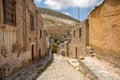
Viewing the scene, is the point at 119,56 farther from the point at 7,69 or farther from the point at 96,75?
the point at 7,69

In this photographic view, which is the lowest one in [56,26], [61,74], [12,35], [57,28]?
[61,74]

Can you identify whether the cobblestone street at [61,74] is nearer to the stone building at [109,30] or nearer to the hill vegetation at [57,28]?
the stone building at [109,30]

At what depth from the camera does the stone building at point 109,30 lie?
807 cm

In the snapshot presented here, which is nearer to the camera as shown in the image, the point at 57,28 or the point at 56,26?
the point at 57,28

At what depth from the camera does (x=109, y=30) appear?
29.8 feet

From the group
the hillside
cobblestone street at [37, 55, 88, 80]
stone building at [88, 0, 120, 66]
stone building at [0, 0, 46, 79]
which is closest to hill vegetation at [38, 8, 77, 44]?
the hillside

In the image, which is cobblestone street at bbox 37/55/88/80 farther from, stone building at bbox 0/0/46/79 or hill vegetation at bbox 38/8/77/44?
hill vegetation at bbox 38/8/77/44

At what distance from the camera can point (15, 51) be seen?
32.6 ft

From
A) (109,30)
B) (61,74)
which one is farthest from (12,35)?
(109,30)

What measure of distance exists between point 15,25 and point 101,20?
16.8ft

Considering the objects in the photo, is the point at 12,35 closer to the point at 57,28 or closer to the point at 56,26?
the point at 57,28

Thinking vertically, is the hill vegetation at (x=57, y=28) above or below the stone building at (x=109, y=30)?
above

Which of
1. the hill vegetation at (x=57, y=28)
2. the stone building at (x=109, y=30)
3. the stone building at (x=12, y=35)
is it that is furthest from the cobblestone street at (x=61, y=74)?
the hill vegetation at (x=57, y=28)

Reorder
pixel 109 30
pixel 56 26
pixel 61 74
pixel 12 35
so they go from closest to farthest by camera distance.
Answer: pixel 109 30 → pixel 12 35 → pixel 61 74 → pixel 56 26
